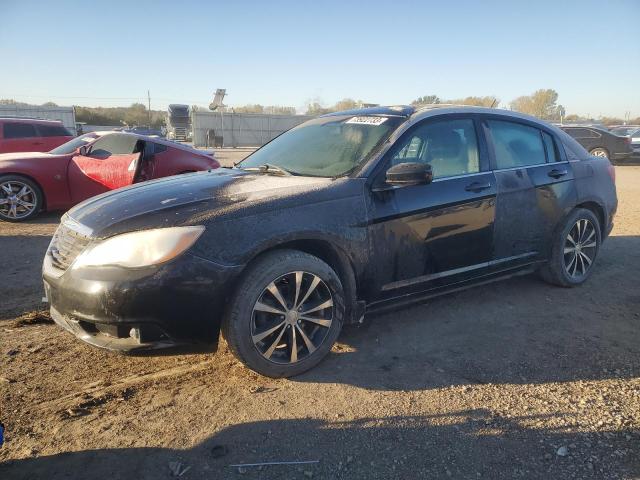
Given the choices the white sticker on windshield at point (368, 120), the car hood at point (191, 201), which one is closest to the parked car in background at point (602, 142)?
the white sticker on windshield at point (368, 120)

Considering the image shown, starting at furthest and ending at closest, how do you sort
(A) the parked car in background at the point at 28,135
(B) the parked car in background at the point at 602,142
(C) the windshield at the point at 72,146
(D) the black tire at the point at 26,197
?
(B) the parked car in background at the point at 602,142
(A) the parked car in background at the point at 28,135
(C) the windshield at the point at 72,146
(D) the black tire at the point at 26,197

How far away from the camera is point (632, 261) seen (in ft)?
18.3

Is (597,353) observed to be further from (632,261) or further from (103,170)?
(103,170)

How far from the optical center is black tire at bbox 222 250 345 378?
9.02 ft

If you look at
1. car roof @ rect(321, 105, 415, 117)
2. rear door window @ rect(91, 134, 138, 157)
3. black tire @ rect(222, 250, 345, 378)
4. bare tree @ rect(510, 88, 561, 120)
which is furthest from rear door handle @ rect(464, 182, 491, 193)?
bare tree @ rect(510, 88, 561, 120)

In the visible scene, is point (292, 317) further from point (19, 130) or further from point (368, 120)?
point (19, 130)

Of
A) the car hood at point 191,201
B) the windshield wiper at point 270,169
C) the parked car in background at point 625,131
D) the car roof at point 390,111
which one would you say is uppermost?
the parked car in background at point 625,131

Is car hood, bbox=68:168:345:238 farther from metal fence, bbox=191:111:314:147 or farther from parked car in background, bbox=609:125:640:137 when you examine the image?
metal fence, bbox=191:111:314:147

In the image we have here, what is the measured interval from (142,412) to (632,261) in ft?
18.4

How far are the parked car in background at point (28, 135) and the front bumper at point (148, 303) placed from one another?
33.4 ft

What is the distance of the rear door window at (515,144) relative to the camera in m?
4.05

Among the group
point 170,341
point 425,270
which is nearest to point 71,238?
point 170,341

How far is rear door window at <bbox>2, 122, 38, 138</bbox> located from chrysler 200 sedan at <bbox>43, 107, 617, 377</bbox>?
9.49m

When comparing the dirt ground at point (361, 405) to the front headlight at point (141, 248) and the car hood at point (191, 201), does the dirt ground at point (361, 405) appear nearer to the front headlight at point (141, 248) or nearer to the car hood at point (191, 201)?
the front headlight at point (141, 248)
